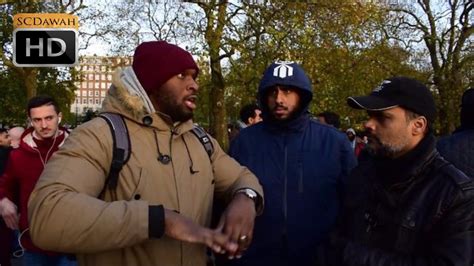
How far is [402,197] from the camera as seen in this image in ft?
7.98

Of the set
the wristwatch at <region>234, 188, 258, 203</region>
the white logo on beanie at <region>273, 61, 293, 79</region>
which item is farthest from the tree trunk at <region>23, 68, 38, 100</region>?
the wristwatch at <region>234, 188, 258, 203</region>

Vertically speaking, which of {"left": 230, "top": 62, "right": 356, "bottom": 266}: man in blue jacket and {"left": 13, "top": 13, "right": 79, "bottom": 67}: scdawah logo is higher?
{"left": 13, "top": 13, "right": 79, "bottom": 67}: scdawah logo

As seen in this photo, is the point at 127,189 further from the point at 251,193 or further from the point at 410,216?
the point at 410,216

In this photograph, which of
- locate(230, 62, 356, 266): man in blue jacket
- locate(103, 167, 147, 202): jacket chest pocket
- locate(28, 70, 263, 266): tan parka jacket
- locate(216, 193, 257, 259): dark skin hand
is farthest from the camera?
locate(230, 62, 356, 266): man in blue jacket

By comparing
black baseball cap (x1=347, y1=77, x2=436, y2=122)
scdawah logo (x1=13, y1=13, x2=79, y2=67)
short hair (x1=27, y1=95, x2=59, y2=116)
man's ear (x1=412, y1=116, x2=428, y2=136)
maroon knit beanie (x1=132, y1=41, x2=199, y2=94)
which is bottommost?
short hair (x1=27, y1=95, x2=59, y2=116)

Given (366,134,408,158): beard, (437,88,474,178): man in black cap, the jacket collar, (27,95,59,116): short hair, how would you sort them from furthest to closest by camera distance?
(27,95,59,116): short hair → (437,88,474,178): man in black cap → the jacket collar → (366,134,408,158): beard

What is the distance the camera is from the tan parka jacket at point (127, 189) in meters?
2.01

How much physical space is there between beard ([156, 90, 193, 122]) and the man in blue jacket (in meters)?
1.07

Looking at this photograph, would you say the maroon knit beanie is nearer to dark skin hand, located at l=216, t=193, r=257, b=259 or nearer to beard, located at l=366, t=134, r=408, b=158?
dark skin hand, located at l=216, t=193, r=257, b=259

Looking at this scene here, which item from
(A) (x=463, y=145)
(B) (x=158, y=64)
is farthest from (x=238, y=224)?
(A) (x=463, y=145)

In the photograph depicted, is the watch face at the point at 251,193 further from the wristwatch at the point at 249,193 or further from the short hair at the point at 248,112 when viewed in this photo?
the short hair at the point at 248,112

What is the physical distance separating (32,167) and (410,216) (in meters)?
3.04

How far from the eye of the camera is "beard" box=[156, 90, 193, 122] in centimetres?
254

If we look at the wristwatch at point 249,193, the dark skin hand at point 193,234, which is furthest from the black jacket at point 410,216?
the dark skin hand at point 193,234
